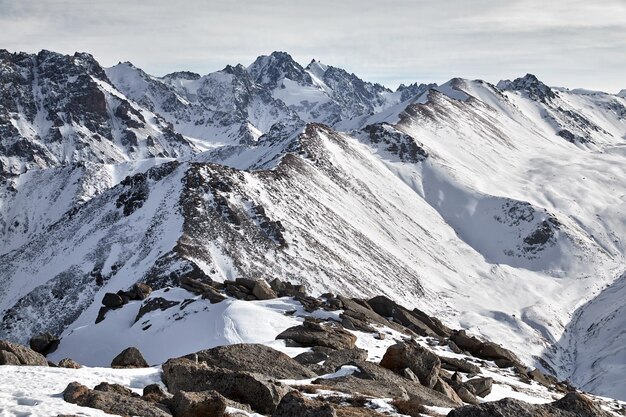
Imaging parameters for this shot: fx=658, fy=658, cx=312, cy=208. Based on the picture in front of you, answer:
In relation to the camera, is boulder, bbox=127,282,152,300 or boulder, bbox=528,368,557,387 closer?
boulder, bbox=528,368,557,387

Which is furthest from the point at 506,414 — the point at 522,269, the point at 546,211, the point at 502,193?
the point at 502,193

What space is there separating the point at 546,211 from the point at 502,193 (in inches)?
671

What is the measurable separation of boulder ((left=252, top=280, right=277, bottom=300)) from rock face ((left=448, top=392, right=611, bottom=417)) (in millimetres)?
35553

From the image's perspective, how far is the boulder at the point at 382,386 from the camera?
2355cm

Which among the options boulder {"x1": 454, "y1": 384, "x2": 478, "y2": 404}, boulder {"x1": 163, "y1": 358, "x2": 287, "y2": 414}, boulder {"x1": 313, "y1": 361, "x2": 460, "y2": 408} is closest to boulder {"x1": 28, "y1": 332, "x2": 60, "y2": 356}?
boulder {"x1": 163, "y1": 358, "x2": 287, "y2": 414}

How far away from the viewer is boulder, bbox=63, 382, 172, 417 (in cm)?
1692

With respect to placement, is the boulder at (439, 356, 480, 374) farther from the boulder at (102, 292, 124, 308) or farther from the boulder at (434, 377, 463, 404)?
the boulder at (102, 292, 124, 308)

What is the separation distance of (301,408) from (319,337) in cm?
1751

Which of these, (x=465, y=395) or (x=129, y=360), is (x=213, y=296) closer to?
(x=129, y=360)

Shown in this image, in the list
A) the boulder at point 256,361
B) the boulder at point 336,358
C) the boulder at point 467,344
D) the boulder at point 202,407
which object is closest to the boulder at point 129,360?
the boulder at point 256,361

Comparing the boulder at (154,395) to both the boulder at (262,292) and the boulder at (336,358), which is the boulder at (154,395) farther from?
the boulder at (262,292)

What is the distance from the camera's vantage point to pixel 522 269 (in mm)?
149375

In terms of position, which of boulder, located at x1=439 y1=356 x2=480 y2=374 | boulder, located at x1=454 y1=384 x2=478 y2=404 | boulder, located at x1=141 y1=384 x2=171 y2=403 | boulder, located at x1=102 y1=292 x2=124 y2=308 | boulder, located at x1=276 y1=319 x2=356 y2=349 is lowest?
boulder, located at x1=102 y1=292 x2=124 y2=308

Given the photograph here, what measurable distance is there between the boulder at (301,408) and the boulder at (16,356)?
34.4 ft
